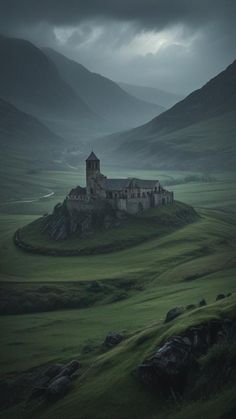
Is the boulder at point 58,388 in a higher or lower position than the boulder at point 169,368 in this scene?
lower

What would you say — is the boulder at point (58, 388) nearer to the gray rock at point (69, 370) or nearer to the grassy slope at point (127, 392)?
the grassy slope at point (127, 392)

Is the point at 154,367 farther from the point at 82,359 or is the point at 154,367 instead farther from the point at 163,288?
the point at 163,288

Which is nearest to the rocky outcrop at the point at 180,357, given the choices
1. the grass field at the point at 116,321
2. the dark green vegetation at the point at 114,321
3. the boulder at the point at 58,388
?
the dark green vegetation at the point at 114,321

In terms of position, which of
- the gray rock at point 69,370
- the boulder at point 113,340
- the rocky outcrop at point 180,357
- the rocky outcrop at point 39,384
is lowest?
the rocky outcrop at point 39,384

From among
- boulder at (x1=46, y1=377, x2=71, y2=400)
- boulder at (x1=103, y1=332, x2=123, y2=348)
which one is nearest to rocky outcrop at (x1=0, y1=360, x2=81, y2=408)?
boulder at (x1=46, y1=377, x2=71, y2=400)

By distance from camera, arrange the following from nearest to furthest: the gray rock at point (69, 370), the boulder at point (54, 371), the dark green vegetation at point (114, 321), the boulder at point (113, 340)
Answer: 1. the dark green vegetation at point (114, 321)
2. the gray rock at point (69, 370)
3. the boulder at point (54, 371)
4. the boulder at point (113, 340)

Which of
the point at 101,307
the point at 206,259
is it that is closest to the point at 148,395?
the point at 101,307

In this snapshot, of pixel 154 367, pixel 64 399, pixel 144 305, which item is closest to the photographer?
pixel 154 367

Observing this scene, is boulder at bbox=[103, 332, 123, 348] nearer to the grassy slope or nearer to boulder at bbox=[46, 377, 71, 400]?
the grassy slope
